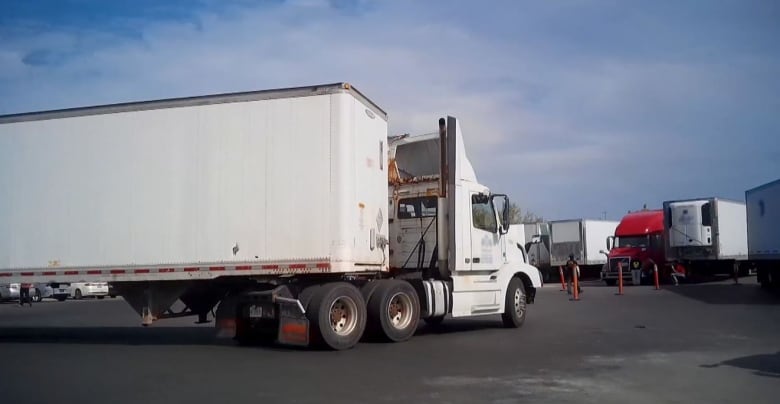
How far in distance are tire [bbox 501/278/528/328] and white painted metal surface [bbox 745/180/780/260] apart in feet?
47.7

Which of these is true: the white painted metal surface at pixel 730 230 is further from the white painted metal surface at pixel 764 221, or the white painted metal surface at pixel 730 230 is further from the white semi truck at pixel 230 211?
the white semi truck at pixel 230 211

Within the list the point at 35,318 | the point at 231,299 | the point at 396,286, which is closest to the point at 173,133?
the point at 231,299

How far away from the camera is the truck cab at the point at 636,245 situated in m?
37.0

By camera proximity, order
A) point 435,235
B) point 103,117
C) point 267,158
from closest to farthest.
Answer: point 267,158, point 103,117, point 435,235

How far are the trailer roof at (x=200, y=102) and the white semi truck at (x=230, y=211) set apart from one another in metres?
0.02

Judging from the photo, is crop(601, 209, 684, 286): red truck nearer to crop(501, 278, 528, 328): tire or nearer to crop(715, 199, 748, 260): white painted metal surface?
crop(715, 199, 748, 260): white painted metal surface

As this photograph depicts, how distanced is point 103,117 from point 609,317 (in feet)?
40.6

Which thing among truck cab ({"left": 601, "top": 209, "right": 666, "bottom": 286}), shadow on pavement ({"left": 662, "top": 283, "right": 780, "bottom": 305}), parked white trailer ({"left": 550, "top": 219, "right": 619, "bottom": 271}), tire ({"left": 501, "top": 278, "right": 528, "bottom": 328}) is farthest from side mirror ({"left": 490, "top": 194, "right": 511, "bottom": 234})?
parked white trailer ({"left": 550, "top": 219, "right": 619, "bottom": 271})

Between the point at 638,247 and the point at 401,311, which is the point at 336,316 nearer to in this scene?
the point at 401,311

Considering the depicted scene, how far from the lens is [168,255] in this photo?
12.6 metres

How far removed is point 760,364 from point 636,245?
29.3 metres

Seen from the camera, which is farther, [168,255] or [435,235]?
[435,235]

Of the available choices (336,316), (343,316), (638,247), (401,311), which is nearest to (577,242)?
(638,247)

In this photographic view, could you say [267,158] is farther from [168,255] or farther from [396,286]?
[396,286]
